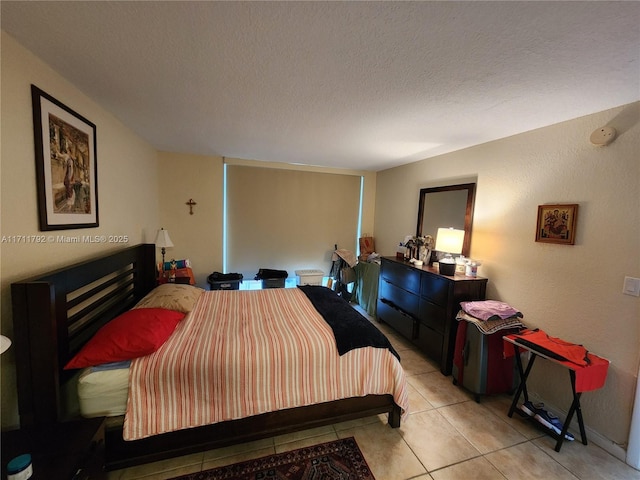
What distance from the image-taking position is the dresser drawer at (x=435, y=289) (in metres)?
2.57

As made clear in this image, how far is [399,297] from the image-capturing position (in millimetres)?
3309

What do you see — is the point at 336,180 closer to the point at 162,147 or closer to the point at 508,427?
the point at 162,147

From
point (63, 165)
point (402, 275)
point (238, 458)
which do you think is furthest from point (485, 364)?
point (63, 165)

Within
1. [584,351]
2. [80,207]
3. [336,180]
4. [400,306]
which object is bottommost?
[400,306]

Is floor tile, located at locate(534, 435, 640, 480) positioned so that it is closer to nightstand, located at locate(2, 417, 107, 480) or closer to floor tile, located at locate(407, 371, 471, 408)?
floor tile, located at locate(407, 371, 471, 408)

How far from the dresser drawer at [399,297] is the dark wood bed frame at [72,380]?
1.32 meters

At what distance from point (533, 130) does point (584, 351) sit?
5.92ft

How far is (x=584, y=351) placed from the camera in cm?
181

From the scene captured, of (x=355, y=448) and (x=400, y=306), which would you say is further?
(x=400, y=306)

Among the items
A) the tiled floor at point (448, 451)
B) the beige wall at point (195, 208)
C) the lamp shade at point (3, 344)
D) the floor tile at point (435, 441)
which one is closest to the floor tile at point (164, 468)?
the tiled floor at point (448, 451)

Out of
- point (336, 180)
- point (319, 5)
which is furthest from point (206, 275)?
point (319, 5)

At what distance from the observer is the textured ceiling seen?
1069 mm

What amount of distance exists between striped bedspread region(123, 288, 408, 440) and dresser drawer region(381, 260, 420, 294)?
130 cm

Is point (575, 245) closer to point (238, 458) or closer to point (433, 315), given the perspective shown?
point (433, 315)
